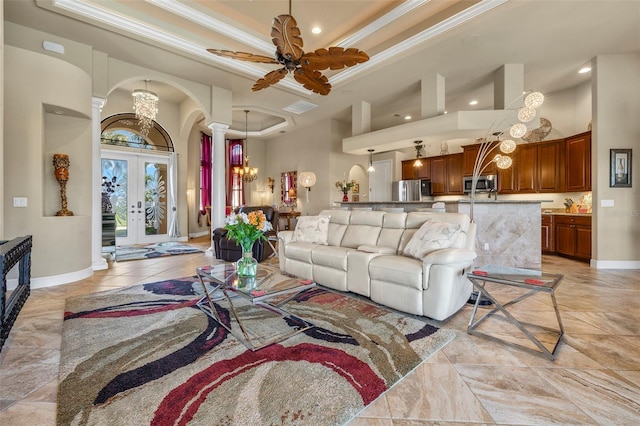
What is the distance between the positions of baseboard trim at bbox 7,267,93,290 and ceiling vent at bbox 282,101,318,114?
16.8 feet

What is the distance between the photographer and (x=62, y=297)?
3.33 m

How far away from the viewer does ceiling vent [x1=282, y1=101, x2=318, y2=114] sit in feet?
22.7

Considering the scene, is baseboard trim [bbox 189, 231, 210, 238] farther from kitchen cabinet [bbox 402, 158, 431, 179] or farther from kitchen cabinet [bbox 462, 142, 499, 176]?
kitchen cabinet [bbox 462, 142, 499, 176]

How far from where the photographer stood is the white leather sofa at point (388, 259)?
2.57 m

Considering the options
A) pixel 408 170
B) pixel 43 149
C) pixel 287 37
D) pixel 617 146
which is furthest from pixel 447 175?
pixel 43 149

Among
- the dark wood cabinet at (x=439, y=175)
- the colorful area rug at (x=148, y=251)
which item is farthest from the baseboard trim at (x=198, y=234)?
the dark wood cabinet at (x=439, y=175)

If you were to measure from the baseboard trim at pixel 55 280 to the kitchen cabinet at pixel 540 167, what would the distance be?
26.8 feet

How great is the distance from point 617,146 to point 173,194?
946 centimetres

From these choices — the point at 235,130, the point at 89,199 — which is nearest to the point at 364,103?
the point at 235,130

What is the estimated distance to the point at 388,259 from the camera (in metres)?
2.95

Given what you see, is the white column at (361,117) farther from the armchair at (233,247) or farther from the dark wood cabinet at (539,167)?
the dark wood cabinet at (539,167)

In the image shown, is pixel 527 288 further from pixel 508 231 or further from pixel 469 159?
pixel 469 159

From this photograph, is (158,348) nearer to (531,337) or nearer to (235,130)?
(531,337)

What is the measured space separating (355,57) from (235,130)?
7.45 meters
